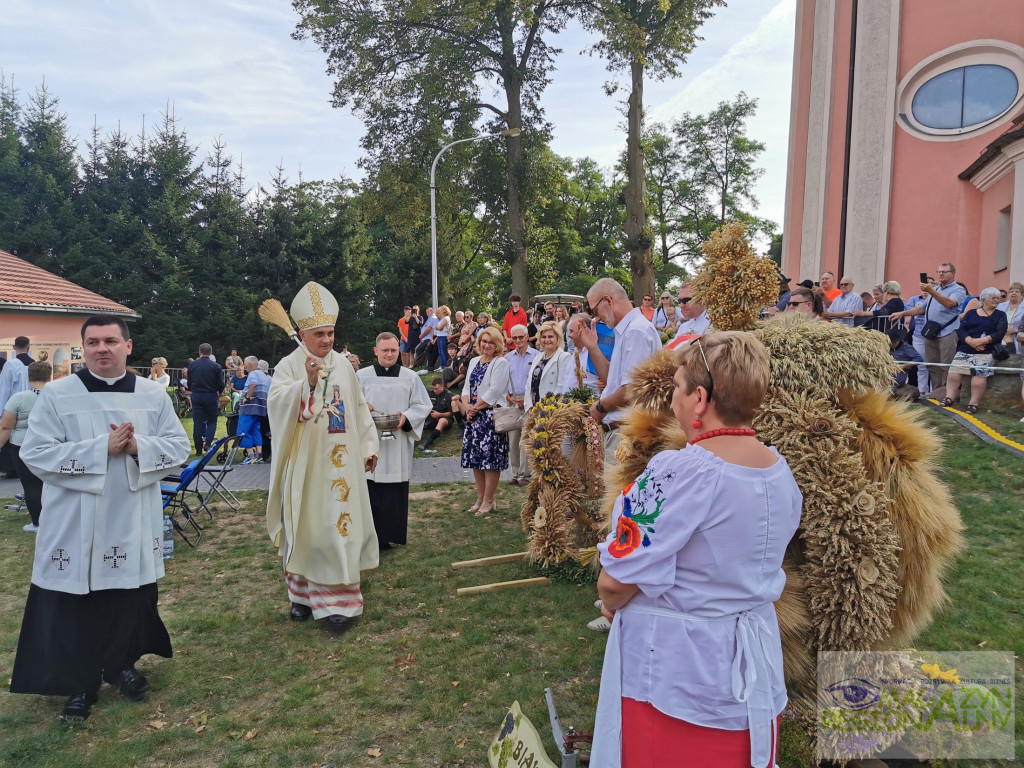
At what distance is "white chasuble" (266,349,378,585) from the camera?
515 centimetres

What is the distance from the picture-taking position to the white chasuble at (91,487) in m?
3.83

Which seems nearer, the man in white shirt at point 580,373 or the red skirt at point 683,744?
the red skirt at point 683,744

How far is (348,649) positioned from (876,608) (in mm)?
3423

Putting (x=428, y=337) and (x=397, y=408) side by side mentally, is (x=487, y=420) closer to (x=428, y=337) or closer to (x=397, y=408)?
(x=397, y=408)

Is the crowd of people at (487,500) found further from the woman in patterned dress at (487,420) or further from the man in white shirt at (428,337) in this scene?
the man in white shirt at (428,337)

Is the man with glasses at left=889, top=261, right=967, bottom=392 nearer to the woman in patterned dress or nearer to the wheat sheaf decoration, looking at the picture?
the woman in patterned dress

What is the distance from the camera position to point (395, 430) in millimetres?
6777

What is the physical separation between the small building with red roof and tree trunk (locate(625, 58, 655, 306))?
51.7 feet

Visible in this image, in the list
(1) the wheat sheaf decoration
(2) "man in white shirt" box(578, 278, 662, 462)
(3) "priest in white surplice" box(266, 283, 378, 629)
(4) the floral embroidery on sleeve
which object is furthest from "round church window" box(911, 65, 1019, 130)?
(4) the floral embroidery on sleeve

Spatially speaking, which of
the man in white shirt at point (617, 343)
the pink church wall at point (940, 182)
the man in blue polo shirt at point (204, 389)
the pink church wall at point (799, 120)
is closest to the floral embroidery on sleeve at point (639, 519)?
the man in white shirt at point (617, 343)

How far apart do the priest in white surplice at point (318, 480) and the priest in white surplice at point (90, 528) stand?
115 cm

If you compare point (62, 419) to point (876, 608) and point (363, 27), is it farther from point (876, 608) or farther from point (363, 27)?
point (363, 27)

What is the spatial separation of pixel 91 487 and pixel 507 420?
4.69m

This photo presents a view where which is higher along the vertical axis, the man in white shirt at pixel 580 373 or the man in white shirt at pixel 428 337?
the man in white shirt at pixel 428 337
